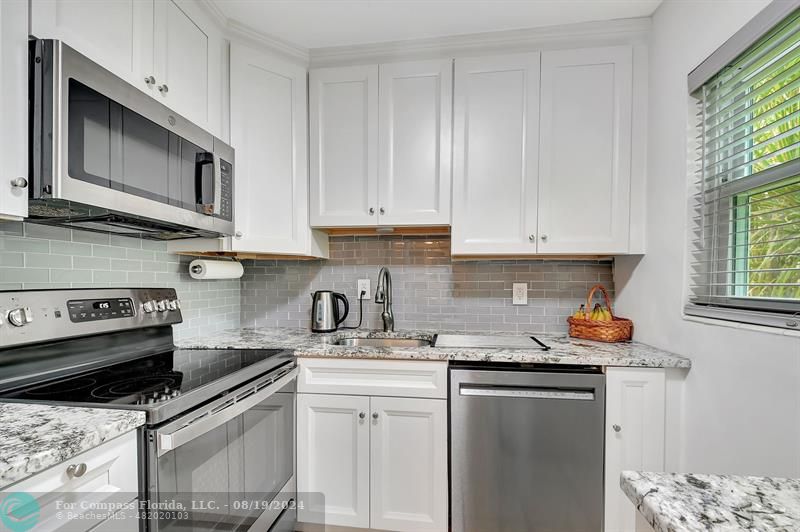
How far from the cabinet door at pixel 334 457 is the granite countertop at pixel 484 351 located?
216mm

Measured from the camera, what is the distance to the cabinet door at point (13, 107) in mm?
879

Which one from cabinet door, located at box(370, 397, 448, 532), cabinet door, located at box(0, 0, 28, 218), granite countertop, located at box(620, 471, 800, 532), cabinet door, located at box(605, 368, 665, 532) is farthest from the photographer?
cabinet door, located at box(370, 397, 448, 532)


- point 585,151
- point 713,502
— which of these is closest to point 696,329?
point 585,151

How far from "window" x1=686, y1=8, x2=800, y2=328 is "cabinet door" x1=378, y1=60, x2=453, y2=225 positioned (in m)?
1.04

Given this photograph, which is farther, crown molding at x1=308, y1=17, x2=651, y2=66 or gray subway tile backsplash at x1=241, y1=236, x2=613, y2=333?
gray subway tile backsplash at x1=241, y1=236, x2=613, y2=333

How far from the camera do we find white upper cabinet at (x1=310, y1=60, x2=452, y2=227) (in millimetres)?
1926

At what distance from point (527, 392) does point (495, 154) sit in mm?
1124

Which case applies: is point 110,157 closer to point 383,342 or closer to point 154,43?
point 154,43

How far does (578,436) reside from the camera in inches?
59.7

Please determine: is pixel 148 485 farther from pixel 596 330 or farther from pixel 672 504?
pixel 596 330

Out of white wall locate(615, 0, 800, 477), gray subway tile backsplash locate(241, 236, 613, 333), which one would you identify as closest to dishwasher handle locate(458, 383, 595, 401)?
white wall locate(615, 0, 800, 477)

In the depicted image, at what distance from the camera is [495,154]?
187 centimetres

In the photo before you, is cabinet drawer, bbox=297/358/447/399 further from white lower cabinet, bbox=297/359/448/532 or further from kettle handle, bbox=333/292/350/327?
kettle handle, bbox=333/292/350/327

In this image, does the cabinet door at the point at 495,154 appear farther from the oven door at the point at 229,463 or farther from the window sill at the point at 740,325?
the oven door at the point at 229,463
